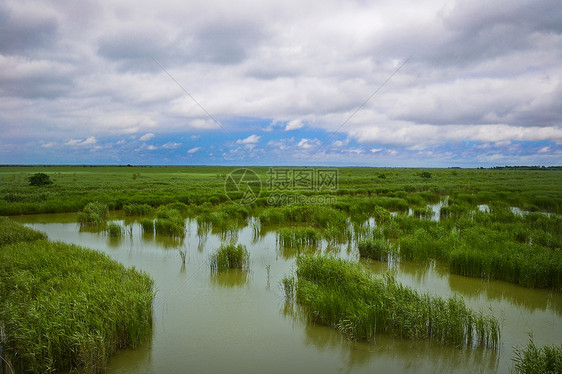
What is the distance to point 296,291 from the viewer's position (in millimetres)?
7969

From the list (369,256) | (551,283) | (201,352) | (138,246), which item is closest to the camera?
(201,352)

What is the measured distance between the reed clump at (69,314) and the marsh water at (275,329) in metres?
0.40

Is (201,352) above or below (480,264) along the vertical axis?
below

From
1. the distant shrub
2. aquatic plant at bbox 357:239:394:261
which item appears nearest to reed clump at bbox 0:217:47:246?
aquatic plant at bbox 357:239:394:261

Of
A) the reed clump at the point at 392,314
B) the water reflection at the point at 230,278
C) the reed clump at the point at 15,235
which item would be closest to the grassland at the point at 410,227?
the reed clump at the point at 392,314

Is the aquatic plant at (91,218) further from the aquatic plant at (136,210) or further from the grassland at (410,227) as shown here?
the aquatic plant at (136,210)

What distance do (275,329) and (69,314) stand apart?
3706mm

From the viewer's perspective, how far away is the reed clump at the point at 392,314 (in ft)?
19.4

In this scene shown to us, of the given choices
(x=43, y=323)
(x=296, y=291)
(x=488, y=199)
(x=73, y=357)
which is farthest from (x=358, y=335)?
(x=488, y=199)

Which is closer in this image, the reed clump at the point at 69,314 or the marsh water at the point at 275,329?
the reed clump at the point at 69,314

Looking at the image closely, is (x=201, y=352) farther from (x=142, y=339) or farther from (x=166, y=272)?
(x=166, y=272)

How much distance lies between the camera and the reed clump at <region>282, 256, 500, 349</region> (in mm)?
5914

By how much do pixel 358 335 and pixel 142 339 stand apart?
12.9 ft

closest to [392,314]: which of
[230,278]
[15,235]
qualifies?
[230,278]
